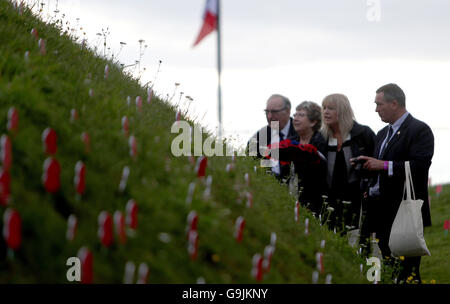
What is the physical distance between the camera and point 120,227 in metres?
3.58

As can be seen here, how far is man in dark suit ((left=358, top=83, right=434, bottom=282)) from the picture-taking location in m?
7.36

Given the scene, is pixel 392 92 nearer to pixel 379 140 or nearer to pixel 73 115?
pixel 379 140

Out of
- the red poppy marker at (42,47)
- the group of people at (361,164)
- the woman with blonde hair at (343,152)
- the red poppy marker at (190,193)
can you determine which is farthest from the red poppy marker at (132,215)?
the woman with blonde hair at (343,152)

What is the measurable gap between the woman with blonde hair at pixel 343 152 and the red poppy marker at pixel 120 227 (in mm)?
4861

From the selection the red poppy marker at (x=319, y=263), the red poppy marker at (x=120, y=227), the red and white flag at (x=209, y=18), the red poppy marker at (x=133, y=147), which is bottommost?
the red poppy marker at (x=319, y=263)

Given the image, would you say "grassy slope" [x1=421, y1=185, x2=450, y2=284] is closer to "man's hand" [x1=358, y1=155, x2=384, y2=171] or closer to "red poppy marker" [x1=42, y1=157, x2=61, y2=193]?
"man's hand" [x1=358, y1=155, x2=384, y2=171]

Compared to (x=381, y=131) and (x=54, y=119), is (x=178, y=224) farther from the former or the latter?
(x=381, y=131)

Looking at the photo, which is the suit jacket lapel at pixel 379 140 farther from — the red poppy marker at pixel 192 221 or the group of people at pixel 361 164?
the red poppy marker at pixel 192 221

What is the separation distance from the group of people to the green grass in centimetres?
128

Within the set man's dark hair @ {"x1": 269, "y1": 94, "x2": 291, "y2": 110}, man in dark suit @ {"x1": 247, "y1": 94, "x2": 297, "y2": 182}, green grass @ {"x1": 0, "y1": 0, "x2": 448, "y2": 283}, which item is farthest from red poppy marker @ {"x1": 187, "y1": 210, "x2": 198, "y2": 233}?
man's dark hair @ {"x1": 269, "y1": 94, "x2": 291, "y2": 110}

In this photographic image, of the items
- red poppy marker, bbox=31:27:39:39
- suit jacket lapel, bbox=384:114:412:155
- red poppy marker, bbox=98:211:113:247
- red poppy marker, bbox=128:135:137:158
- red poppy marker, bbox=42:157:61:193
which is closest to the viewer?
red poppy marker, bbox=98:211:113:247

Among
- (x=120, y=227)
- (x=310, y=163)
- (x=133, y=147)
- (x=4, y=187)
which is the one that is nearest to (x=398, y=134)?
(x=310, y=163)

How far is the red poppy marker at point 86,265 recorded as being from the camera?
3176 mm

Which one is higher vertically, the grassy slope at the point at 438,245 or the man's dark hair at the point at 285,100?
the man's dark hair at the point at 285,100
